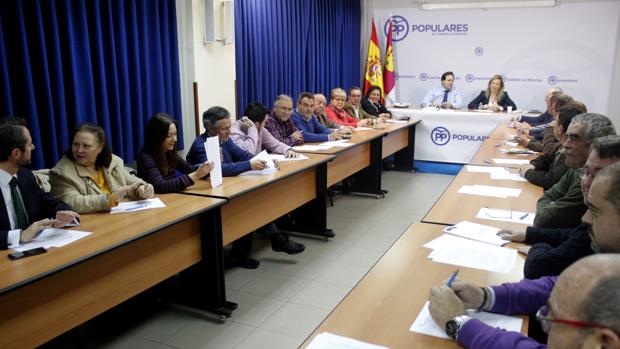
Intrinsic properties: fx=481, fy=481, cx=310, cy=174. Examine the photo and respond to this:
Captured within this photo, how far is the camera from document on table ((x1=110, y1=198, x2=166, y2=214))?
2515mm

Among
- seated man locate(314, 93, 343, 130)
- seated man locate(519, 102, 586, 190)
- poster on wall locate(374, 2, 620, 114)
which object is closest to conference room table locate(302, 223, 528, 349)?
seated man locate(519, 102, 586, 190)

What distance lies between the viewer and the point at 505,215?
2480mm

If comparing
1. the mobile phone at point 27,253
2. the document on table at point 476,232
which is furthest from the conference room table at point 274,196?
the document on table at point 476,232

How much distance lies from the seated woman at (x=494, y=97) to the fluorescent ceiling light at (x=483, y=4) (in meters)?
1.26

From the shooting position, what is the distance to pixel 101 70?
11.9 ft

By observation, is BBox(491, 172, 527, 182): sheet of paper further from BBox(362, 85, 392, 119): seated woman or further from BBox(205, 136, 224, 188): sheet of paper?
BBox(362, 85, 392, 119): seated woman


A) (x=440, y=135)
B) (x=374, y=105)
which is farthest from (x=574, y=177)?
(x=374, y=105)

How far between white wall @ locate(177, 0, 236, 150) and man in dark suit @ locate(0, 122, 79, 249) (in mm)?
2393

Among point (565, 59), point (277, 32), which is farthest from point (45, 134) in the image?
point (565, 59)

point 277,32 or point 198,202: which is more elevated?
point 277,32

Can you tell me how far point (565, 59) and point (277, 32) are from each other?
4948 mm

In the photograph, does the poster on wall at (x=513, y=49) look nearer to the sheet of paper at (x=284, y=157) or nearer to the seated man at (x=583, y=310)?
the sheet of paper at (x=284, y=157)

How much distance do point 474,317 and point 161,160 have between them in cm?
219

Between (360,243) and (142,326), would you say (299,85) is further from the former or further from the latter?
(142,326)
